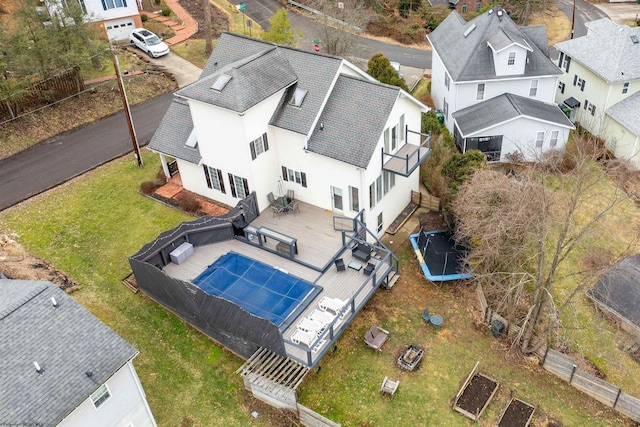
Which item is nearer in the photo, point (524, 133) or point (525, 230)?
point (525, 230)

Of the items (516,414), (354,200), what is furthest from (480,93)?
(516,414)

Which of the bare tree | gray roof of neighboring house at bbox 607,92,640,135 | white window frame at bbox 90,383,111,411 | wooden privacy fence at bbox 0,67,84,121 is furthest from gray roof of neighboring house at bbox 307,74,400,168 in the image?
wooden privacy fence at bbox 0,67,84,121

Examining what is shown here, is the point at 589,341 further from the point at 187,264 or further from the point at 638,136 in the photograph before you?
the point at 187,264

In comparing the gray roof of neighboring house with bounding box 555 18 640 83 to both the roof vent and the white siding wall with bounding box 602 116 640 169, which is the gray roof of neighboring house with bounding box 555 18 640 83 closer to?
the white siding wall with bounding box 602 116 640 169

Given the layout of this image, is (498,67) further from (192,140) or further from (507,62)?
(192,140)

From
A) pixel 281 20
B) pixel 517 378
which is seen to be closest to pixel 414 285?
pixel 517 378

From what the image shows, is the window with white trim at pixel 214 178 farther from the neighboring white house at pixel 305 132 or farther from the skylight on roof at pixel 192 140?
the skylight on roof at pixel 192 140

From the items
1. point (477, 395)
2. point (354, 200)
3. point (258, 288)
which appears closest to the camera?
point (477, 395)
